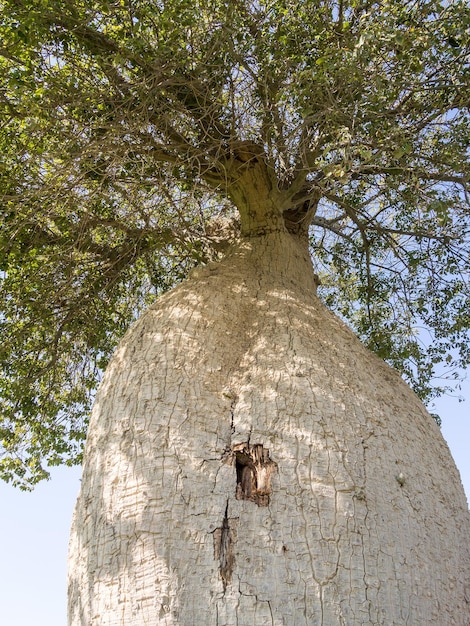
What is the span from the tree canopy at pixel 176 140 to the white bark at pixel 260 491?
148 centimetres

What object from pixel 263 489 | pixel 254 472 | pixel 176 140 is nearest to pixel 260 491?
pixel 263 489

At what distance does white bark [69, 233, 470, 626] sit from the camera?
3049 mm

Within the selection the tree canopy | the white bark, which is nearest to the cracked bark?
the white bark

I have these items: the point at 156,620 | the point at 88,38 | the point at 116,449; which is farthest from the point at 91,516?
the point at 88,38

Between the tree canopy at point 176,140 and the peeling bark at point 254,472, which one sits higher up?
the tree canopy at point 176,140

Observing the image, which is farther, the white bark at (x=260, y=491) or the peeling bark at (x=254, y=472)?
the peeling bark at (x=254, y=472)

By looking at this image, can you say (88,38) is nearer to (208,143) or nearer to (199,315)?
(208,143)

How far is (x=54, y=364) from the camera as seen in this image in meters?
7.35

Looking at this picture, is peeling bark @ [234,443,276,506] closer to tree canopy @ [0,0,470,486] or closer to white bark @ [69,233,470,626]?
white bark @ [69,233,470,626]

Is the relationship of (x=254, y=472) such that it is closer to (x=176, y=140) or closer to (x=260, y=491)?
(x=260, y=491)

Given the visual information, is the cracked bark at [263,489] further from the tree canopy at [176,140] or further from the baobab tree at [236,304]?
the tree canopy at [176,140]

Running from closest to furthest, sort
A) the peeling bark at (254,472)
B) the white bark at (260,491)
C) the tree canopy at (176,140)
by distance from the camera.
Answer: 1. the white bark at (260,491)
2. the peeling bark at (254,472)
3. the tree canopy at (176,140)

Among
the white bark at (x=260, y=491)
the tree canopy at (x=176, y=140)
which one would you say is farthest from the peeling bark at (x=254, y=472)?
the tree canopy at (x=176, y=140)

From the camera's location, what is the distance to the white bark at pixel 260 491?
3.05m
